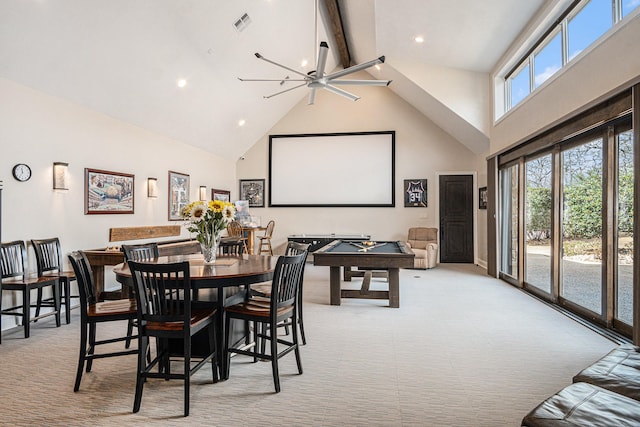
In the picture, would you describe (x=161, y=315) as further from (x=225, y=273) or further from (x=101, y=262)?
(x=101, y=262)

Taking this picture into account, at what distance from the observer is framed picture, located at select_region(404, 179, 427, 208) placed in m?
9.47

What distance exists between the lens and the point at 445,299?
17.9 feet

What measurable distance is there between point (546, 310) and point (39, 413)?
536cm

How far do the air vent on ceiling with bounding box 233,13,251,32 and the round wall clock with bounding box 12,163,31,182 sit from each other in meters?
3.51

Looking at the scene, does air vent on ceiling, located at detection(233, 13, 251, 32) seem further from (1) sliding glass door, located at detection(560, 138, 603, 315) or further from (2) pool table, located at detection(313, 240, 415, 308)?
(1) sliding glass door, located at detection(560, 138, 603, 315)

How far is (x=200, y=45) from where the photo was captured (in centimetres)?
562

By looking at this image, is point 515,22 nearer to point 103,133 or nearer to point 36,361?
point 103,133

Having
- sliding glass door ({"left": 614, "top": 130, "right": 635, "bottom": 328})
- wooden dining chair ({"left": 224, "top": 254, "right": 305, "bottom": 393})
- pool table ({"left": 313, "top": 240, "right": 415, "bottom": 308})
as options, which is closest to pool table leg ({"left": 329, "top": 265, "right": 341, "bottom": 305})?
pool table ({"left": 313, "top": 240, "right": 415, "bottom": 308})

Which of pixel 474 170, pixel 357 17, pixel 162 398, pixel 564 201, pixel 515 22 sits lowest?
pixel 162 398

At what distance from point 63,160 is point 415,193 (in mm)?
7481

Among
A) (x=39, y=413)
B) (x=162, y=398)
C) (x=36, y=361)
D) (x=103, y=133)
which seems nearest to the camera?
(x=39, y=413)

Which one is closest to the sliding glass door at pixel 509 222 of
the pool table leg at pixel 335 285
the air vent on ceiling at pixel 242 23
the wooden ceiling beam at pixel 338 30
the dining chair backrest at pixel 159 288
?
the pool table leg at pixel 335 285

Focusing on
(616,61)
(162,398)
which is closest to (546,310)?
(616,61)

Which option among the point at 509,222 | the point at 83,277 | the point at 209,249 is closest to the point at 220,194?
the point at 209,249
